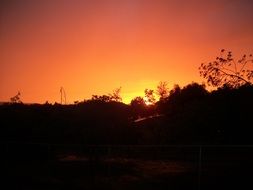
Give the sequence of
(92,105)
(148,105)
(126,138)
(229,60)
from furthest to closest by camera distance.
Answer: (148,105) → (92,105) → (126,138) → (229,60)

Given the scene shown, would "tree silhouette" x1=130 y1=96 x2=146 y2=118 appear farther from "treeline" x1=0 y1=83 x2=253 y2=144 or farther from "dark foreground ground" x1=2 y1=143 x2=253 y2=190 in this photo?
"dark foreground ground" x1=2 y1=143 x2=253 y2=190

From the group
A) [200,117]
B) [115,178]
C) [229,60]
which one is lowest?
[115,178]

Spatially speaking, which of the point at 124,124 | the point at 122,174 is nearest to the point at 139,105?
the point at 124,124

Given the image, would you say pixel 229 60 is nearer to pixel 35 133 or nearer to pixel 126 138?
pixel 126 138

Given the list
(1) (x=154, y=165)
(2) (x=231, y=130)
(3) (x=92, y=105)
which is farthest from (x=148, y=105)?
(1) (x=154, y=165)

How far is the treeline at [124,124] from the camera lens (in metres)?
32.8

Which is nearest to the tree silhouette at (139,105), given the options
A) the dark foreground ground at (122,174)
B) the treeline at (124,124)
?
the treeline at (124,124)

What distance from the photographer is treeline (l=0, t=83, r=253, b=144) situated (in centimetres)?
3281

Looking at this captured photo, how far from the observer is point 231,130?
34812 millimetres

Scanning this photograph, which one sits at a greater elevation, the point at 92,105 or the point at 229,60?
the point at 229,60

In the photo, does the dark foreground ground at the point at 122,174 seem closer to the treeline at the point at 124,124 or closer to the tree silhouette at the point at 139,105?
the treeline at the point at 124,124

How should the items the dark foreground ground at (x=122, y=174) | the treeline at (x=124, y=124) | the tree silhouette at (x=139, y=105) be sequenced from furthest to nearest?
the tree silhouette at (x=139, y=105)
the treeline at (x=124, y=124)
the dark foreground ground at (x=122, y=174)

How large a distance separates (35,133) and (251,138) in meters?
14.9

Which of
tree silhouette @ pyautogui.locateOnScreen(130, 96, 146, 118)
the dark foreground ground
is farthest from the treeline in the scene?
tree silhouette @ pyautogui.locateOnScreen(130, 96, 146, 118)
